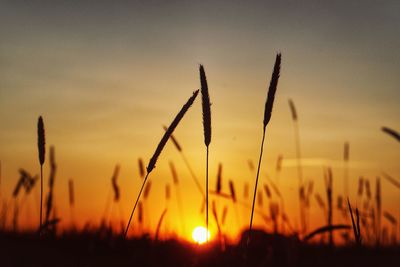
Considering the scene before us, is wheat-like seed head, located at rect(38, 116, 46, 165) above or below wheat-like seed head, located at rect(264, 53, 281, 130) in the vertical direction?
below

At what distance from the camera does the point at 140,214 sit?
19.9 ft

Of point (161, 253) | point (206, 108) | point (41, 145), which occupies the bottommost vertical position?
point (161, 253)

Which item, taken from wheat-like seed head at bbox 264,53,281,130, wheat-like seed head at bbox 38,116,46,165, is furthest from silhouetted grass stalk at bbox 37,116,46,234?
wheat-like seed head at bbox 264,53,281,130

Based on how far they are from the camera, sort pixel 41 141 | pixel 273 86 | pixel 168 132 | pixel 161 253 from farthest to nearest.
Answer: pixel 161 253
pixel 41 141
pixel 273 86
pixel 168 132

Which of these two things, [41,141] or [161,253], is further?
[161,253]

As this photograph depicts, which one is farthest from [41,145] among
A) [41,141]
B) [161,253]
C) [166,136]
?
[161,253]

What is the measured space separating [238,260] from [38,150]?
1250 mm

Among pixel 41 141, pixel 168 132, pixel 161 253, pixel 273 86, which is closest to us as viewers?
pixel 168 132

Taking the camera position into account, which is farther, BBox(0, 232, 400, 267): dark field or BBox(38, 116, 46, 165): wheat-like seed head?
BBox(0, 232, 400, 267): dark field

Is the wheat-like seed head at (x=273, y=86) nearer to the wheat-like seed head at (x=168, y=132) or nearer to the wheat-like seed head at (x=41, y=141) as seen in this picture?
the wheat-like seed head at (x=168, y=132)

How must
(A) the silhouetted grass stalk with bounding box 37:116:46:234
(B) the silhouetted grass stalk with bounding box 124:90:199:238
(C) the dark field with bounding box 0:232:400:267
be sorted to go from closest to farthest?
(B) the silhouetted grass stalk with bounding box 124:90:199:238 → (A) the silhouetted grass stalk with bounding box 37:116:46:234 → (C) the dark field with bounding box 0:232:400:267

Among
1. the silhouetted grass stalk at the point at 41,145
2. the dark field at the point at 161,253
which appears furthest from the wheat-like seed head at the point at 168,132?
the dark field at the point at 161,253

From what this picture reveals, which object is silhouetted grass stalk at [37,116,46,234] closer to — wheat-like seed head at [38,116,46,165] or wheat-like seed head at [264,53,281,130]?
wheat-like seed head at [38,116,46,165]

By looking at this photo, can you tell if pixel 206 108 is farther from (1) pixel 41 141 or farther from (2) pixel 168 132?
(1) pixel 41 141
